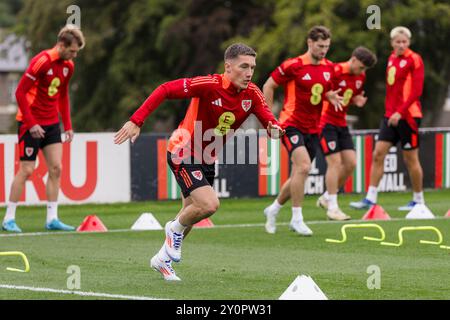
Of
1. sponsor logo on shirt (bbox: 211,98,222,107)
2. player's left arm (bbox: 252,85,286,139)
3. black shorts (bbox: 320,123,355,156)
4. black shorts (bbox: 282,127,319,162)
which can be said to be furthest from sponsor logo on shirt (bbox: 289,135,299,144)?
sponsor logo on shirt (bbox: 211,98,222,107)

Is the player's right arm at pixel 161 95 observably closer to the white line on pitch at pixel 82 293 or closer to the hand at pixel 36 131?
the white line on pitch at pixel 82 293

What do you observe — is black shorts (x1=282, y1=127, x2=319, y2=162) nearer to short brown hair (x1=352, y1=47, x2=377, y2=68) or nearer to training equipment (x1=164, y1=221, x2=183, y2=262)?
short brown hair (x1=352, y1=47, x2=377, y2=68)

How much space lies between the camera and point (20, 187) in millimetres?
14258

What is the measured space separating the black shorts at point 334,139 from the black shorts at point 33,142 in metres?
3.76

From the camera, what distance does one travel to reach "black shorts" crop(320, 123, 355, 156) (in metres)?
16.0

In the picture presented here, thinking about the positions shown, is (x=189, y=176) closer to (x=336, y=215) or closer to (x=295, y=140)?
(x=295, y=140)

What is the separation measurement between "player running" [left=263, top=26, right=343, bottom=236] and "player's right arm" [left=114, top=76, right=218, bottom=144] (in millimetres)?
3707

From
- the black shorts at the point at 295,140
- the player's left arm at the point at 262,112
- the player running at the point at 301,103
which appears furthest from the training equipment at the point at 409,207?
the player's left arm at the point at 262,112

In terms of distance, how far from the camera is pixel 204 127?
10.2 metres

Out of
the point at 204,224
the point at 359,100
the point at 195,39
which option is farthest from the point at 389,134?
the point at 195,39

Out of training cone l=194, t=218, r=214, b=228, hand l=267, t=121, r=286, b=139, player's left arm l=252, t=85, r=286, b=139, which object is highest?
player's left arm l=252, t=85, r=286, b=139

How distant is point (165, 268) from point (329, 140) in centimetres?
665
